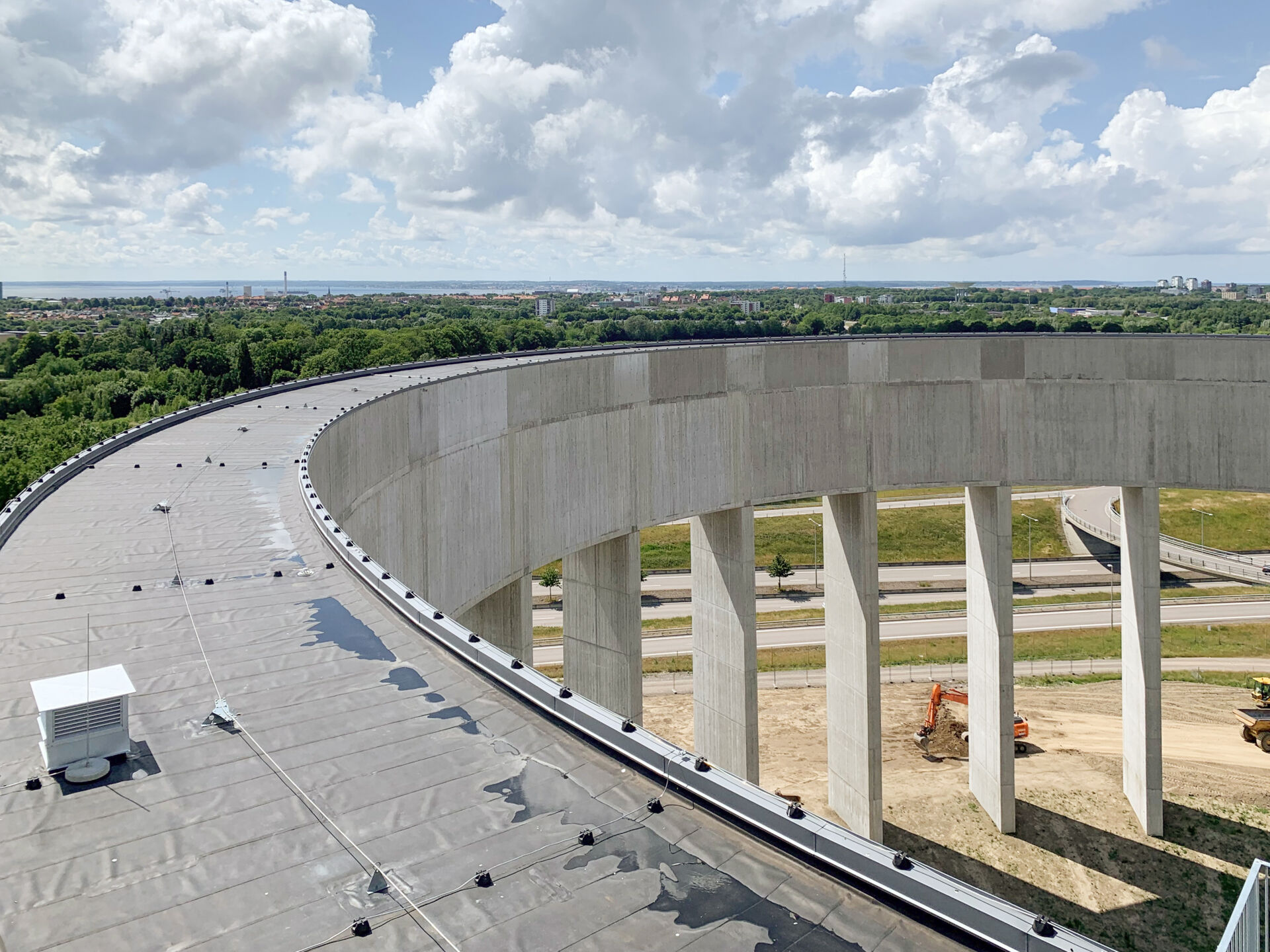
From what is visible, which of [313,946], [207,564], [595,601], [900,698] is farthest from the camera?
[900,698]

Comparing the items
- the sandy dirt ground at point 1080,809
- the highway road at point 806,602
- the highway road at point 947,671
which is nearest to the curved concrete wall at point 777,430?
the sandy dirt ground at point 1080,809

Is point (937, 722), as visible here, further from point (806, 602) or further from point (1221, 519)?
point (1221, 519)

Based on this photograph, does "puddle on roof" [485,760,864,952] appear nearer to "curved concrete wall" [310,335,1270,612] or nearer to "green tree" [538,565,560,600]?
"curved concrete wall" [310,335,1270,612]

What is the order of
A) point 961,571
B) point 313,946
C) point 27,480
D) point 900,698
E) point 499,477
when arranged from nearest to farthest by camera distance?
point 313,946
point 499,477
point 27,480
point 900,698
point 961,571

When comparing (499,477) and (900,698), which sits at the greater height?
(499,477)

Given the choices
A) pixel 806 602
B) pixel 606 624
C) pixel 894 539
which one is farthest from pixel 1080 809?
pixel 894 539

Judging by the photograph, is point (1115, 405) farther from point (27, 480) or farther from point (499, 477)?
point (27, 480)

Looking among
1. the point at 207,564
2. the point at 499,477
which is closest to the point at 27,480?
the point at 499,477
